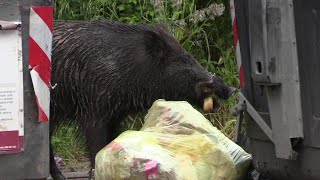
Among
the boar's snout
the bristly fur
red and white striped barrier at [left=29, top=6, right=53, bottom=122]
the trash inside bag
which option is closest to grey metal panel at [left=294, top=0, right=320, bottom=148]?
the trash inside bag

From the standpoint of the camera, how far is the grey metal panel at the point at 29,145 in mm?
4113

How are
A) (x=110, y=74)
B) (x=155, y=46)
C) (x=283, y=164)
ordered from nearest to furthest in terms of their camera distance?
(x=283, y=164) → (x=110, y=74) → (x=155, y=46)

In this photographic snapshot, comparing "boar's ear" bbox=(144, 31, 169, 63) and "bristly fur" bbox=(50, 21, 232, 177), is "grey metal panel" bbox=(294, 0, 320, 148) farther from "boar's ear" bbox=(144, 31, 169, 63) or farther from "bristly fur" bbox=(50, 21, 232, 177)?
"boar's ear" bbox=(144, 31, 169, 63)

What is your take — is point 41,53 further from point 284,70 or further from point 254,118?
point 284,70

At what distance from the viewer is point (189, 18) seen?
353 inches

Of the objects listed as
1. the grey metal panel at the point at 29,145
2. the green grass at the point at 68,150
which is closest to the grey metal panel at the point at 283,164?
the grey metal panel at the point at 29,145

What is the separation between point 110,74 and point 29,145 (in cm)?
210

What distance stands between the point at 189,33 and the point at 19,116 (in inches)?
199

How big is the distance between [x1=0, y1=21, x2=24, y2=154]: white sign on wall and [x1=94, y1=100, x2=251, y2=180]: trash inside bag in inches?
20.9

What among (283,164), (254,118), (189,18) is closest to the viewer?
(283,164)

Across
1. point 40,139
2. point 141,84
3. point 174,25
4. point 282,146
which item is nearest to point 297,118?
point 282,146

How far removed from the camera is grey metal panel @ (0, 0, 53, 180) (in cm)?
411

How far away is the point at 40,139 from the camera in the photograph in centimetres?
426

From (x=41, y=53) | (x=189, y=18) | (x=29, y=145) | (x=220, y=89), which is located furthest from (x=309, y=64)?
(x=189, y=18)
